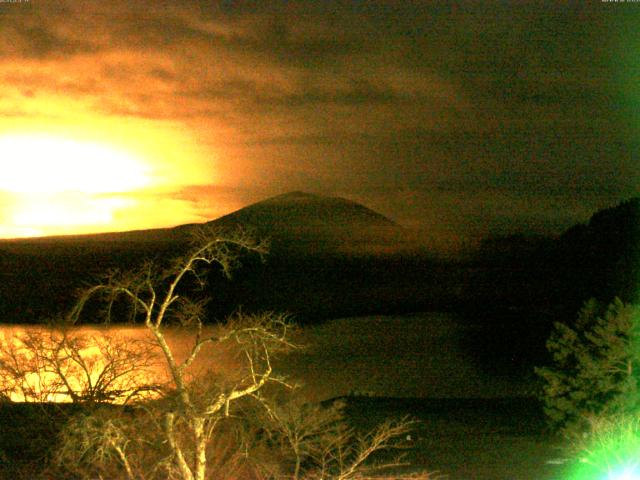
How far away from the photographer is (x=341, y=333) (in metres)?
54.9

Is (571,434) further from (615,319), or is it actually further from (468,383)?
(468,383)

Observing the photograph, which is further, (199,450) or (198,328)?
(198,328)

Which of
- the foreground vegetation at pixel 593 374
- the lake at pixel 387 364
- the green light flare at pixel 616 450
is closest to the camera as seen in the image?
the green light flare at pixel 616 450

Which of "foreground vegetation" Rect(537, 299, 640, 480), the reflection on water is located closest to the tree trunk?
the reflection on water

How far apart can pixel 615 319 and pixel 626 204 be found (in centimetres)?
4563

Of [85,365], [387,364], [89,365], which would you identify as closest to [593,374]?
[89,365]

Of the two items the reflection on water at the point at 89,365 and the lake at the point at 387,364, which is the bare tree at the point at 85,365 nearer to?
the reflection on water at the point at 89,365

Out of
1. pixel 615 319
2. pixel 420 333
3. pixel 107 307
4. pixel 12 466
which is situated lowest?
pixel 420 333

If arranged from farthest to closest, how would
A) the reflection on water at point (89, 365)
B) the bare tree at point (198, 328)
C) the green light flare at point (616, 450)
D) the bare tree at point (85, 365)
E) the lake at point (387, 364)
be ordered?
the lake at point (387, 364), the green light flare at point (616, 450), the reflection on water at point (89, 365), the bare tree at point (85, 365), the bare tree at point (198, 328)

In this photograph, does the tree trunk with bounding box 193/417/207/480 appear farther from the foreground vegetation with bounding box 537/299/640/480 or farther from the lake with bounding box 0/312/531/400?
the lake with bounding box 0/312/531/400

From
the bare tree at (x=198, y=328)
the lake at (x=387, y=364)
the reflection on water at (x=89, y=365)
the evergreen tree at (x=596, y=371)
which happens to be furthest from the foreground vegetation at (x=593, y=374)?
the lake at (x=387, y=364)

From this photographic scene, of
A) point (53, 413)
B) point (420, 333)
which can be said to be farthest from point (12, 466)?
point (420, 333)

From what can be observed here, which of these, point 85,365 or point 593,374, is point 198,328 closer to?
point 85,365

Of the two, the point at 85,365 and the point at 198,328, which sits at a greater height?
the point at 198,328
